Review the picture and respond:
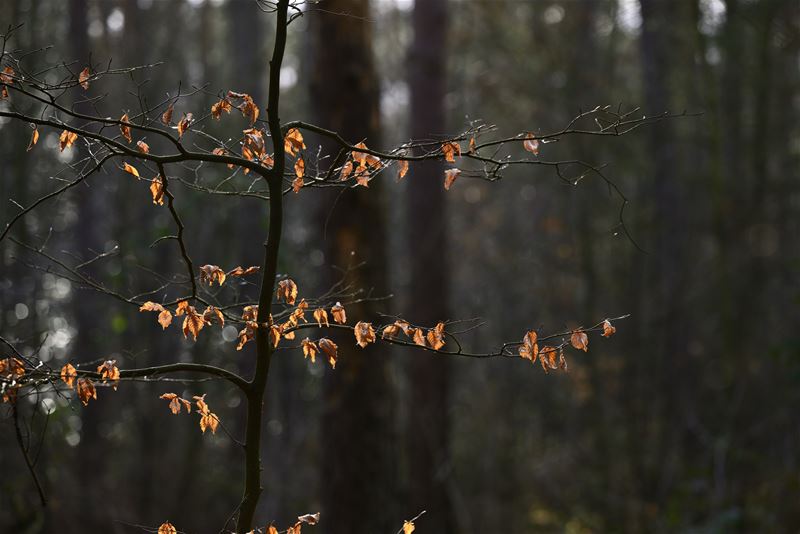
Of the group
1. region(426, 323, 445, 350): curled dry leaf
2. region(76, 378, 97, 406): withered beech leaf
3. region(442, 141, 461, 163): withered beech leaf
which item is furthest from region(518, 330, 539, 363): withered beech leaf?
region(76, 378, 97, 406): withered beech leaf

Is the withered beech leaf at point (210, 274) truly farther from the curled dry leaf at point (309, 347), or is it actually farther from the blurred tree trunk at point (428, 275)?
the blurred tree trunk at point (428, 275)

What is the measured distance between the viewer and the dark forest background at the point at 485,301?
6.22m

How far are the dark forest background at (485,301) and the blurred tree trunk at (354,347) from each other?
16 millimetres

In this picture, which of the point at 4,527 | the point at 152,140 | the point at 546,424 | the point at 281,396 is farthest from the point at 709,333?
the point at 4,527

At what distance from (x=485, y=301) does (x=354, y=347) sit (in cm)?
1222

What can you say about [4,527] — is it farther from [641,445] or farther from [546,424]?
[546,424]

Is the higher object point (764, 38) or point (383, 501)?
point (764, 38)

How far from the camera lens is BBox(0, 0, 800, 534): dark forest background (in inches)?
245

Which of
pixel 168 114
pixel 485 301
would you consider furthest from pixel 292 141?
pixel 485 301

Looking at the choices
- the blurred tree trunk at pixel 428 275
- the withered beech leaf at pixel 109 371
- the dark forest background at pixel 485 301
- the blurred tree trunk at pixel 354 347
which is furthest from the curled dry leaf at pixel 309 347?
the blurred tree trunk at pixel 428 275

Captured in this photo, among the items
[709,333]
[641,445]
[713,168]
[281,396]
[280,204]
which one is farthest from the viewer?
[709,333]

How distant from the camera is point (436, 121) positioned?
31.2 ft

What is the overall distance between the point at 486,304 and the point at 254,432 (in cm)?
1542

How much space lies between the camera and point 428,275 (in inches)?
356
